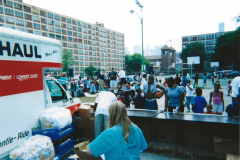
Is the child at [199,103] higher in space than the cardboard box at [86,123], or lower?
higher

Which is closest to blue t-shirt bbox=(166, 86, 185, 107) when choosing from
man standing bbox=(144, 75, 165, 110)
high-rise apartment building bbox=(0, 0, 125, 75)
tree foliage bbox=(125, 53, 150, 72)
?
man standing bbox=(144, 75, 165, 110)

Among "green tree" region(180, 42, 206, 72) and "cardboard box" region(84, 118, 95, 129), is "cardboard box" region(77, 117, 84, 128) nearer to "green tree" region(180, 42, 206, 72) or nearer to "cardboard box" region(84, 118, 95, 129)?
"cardboard box" region(84, 118, 95, 129)

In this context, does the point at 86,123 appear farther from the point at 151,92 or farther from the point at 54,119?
the point at 151,92

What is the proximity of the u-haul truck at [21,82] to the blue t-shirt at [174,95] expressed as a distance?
3.51m

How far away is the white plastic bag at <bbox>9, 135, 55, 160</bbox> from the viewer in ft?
9.45

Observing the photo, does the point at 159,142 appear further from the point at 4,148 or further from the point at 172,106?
the point at 4,148

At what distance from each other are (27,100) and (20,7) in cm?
6373

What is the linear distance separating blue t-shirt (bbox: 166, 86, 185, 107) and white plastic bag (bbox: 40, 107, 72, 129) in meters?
3.10

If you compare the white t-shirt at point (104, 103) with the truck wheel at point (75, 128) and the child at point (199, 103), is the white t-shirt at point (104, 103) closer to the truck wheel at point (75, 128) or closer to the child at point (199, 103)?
the truck wheel at point (75, 128)

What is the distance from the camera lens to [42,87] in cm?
382

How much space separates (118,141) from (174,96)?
3600 mm

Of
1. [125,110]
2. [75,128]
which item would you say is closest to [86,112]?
[75,128]

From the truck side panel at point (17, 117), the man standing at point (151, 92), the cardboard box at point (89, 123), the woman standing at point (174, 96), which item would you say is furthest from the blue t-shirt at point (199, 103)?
the truck side panel at point (17, 117)

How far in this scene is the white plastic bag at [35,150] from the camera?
2879 mm
